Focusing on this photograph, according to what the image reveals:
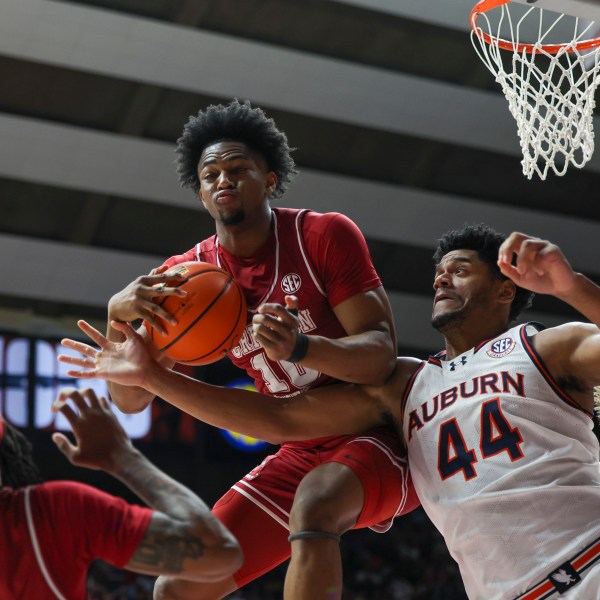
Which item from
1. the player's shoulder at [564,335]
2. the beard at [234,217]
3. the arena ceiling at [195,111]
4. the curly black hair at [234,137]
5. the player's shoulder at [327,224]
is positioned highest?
the arena ceiling at [195,111]

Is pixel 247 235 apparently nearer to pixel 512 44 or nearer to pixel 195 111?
pixel 512 44

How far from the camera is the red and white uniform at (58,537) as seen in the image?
8.14 ft

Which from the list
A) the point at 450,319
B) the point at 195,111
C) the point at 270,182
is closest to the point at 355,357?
the point at 450,319

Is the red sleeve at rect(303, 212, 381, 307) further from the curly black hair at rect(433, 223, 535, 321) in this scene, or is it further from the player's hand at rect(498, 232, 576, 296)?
the player's hand at rect(498, 232, 576, 296)

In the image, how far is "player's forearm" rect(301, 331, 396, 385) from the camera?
3.72m

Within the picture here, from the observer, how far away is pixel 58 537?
8.23 feet

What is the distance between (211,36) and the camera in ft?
43.2

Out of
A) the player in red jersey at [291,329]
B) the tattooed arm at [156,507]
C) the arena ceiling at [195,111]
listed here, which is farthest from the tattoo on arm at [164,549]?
the arena ceiling at [195,111]

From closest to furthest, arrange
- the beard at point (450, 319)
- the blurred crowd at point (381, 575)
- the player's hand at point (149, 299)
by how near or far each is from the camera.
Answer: the player's hand at point (149, 299)
the beard at point (450, 319)
the blurred crowd at point (381, 575)

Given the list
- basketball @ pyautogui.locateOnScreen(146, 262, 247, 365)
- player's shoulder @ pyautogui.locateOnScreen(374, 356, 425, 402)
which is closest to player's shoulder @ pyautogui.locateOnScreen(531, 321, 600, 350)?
player's shoulder @ pyautogui.locateOnScreen(374, 356, 425, 402)

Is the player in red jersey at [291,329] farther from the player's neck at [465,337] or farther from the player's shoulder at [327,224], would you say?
the player's neck at [465,337]

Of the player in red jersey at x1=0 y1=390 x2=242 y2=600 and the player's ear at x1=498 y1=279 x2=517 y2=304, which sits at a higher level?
the player's ear at x1=498 y1=279 x2=517 y2=304

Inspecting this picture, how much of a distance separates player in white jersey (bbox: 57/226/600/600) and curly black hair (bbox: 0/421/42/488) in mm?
1251

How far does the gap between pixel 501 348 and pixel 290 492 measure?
1.05 metres
